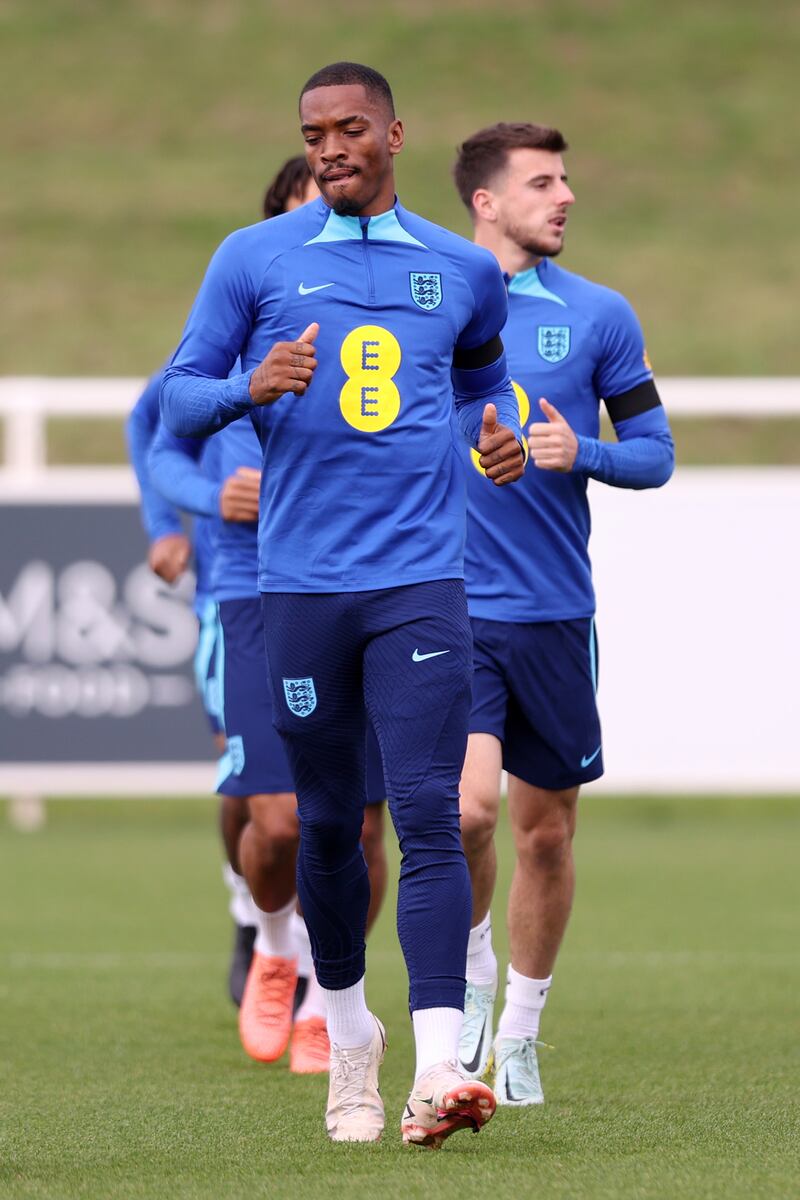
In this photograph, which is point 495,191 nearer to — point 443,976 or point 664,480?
point 664,480

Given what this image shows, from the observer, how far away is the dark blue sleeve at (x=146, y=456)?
22.7 ft

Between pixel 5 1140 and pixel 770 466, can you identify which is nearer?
pixel 5 1140

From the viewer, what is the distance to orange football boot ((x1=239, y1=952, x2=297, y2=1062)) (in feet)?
18.8

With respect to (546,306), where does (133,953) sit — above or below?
below

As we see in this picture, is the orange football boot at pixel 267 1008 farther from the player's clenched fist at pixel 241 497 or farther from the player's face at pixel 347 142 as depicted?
the player's face at pixel 347 142

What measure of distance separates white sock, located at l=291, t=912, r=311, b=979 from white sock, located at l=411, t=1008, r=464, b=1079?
1.90m

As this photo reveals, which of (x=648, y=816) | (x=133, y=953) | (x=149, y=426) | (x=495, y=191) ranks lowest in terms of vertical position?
(x=648, y=816)

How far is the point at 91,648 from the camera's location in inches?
453

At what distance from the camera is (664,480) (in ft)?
17.8

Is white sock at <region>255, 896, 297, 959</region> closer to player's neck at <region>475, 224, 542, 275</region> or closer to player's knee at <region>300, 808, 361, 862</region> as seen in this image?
player's knee at <region>300, 808, 361, 862</region>

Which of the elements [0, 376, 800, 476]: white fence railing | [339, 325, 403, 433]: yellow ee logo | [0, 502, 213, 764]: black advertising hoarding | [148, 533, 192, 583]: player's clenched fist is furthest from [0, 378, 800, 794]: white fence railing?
[339, 325, 403, 433]: yellow ee logo

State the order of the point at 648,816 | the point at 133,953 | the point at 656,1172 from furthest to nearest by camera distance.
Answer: the point at 648,816 < the point at 133,953 < the point at 656,1172

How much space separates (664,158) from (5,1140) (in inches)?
1057

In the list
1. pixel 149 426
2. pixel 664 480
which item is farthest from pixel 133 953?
pixel 664 480
